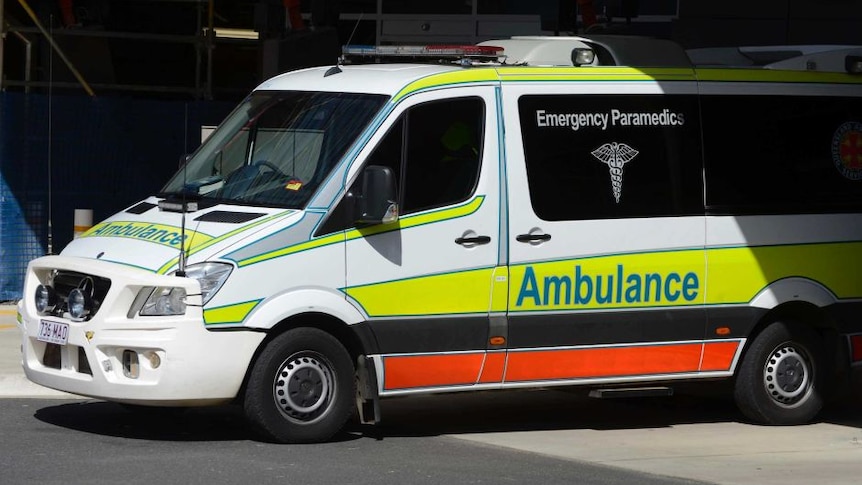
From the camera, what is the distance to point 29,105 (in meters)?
16.0

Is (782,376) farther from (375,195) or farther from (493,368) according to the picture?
(375,195)

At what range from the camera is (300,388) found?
30.4ft

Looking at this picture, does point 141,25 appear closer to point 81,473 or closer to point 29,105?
point 29,105

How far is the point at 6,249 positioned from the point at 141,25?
224 inches

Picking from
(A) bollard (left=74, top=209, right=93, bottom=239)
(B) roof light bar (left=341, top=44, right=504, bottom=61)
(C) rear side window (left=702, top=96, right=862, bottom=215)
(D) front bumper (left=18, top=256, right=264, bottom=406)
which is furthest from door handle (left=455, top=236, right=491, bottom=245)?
(A) bollard (left=74, top=209, right=93, bottom=239)

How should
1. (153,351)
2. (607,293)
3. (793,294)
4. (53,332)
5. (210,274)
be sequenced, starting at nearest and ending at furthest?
(153,351) < (210,274) < (53,332) < (607,293) < (793,294)

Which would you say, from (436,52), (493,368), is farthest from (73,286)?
(436,52)

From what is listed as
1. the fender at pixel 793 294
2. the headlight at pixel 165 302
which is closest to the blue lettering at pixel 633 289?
the fender at pixel 793 294

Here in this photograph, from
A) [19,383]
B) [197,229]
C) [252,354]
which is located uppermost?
[197,229]

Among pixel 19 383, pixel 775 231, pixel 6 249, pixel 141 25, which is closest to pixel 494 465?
pixel 775 231

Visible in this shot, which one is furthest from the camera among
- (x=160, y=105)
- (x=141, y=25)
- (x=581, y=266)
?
(x=141, y=25)

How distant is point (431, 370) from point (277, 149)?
5.38 ft

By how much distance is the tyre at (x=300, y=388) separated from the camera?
911cm

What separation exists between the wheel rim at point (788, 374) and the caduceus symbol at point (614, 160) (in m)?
1.64
